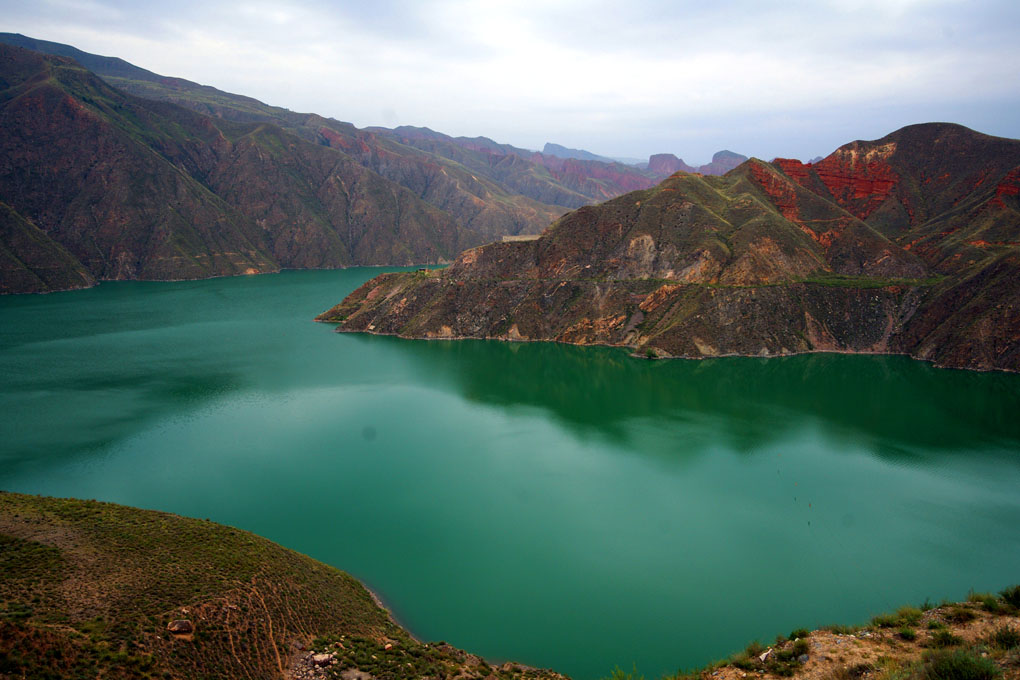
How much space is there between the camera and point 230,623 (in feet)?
69.3

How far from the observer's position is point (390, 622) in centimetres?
2580

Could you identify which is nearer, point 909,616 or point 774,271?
point 909,616

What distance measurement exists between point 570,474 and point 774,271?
58253 mm

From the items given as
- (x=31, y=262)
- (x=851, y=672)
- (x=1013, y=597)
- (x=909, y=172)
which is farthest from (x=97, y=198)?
(x=909, y=172)

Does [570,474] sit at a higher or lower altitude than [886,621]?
lower

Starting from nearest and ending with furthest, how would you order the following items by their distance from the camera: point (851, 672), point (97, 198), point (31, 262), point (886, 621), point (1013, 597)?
point (851, 672) → point (1013, 597) → point (886, 621) → point (31, 262) → point (97, 198)

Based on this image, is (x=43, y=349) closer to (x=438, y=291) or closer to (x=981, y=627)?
(x=438, y=291)

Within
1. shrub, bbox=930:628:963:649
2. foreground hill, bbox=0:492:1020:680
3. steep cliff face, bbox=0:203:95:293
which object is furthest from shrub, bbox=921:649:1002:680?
steep cliff face, bbox=0:203:95:293

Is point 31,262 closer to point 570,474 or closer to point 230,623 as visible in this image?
point 570,474

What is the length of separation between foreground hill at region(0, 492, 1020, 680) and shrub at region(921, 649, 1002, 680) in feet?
0.12

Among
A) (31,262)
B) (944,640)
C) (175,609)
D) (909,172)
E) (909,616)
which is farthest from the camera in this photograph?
(31,262)

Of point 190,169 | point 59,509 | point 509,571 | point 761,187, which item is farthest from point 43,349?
point 190,169

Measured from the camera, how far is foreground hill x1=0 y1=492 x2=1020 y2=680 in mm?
16094

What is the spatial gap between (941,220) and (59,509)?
4834 inches
